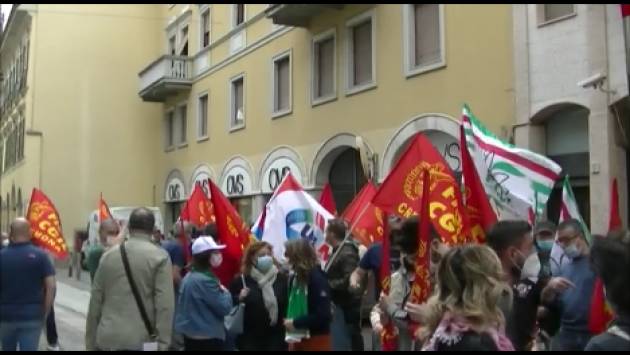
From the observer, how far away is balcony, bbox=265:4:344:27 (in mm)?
19094

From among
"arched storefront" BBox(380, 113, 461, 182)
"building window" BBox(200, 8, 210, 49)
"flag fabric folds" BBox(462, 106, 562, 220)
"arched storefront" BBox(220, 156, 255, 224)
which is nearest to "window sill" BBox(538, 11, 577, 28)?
"arched storefront" BBox(380, 113, 461, 182)

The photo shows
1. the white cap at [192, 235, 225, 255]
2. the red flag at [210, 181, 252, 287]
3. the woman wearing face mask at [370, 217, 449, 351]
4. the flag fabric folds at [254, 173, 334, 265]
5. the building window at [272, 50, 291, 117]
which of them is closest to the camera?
the woman wearing face mask at [370, 217, 449, 351]

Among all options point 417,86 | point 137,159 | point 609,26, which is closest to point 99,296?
point 609,26

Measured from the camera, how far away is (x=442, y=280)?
11.4 ft

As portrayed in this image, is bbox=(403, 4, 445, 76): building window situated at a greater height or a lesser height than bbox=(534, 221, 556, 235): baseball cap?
greater

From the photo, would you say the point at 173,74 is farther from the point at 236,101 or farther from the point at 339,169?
the point at 339,169

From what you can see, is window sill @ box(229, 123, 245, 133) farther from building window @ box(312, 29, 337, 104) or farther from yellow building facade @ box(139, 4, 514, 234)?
building window @ box(312, 29, 337, 104)

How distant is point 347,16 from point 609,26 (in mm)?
8246

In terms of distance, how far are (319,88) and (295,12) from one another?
6.39ft

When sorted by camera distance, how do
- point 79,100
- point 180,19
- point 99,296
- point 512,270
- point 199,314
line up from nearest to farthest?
point 512,270, point 99,296, point 199,314, point 180,19, point 79,100

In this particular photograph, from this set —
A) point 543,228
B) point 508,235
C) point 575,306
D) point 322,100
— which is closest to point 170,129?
point 322,100

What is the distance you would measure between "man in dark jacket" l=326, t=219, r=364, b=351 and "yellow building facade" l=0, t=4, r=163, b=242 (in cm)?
2493

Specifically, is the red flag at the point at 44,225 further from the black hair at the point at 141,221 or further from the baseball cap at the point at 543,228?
the baseball cap at the point at 543,228

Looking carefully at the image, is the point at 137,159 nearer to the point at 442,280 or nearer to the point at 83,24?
the point at 83,24
